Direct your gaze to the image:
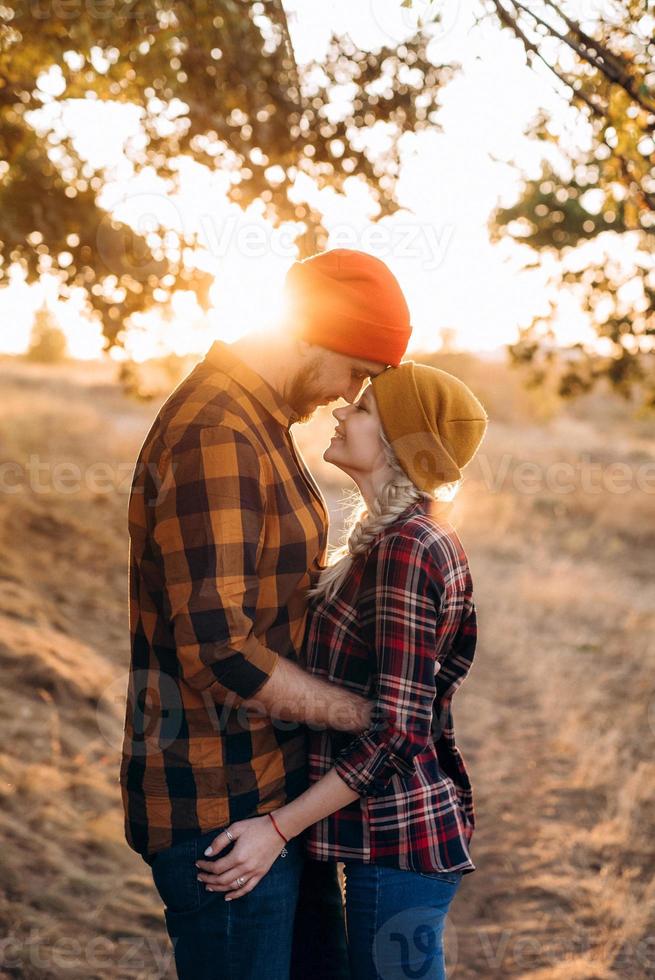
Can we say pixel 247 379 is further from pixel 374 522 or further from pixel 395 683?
pixel 395 683

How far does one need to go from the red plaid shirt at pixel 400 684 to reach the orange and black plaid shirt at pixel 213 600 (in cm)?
10

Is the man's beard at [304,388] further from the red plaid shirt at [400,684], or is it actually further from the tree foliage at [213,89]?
the tree foliage at [213,89]

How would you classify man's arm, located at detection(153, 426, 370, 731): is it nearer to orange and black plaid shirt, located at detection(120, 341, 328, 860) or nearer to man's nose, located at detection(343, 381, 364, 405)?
orange and black plaid shirt, located at detection(120, 341, 328, 860)

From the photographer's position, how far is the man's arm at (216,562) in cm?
169

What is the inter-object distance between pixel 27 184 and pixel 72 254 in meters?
0.55

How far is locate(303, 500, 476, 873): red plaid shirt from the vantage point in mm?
1805

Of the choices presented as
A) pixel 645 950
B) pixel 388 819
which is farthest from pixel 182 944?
pixel 645 950

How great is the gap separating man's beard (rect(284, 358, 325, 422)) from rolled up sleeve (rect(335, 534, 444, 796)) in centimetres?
42

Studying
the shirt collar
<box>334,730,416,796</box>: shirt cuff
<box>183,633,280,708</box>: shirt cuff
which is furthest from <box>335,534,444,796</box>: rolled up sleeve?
the shirt collar

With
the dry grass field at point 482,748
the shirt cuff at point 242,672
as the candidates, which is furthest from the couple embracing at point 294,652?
the dry grass field at point 482,748

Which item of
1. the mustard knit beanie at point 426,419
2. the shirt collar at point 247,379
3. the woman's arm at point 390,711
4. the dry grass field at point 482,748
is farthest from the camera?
the dry grass field at point 482,748

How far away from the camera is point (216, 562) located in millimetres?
1690

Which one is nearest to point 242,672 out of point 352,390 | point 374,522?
point 374,522

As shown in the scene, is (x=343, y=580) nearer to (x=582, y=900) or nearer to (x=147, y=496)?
(x=147, y=496)
